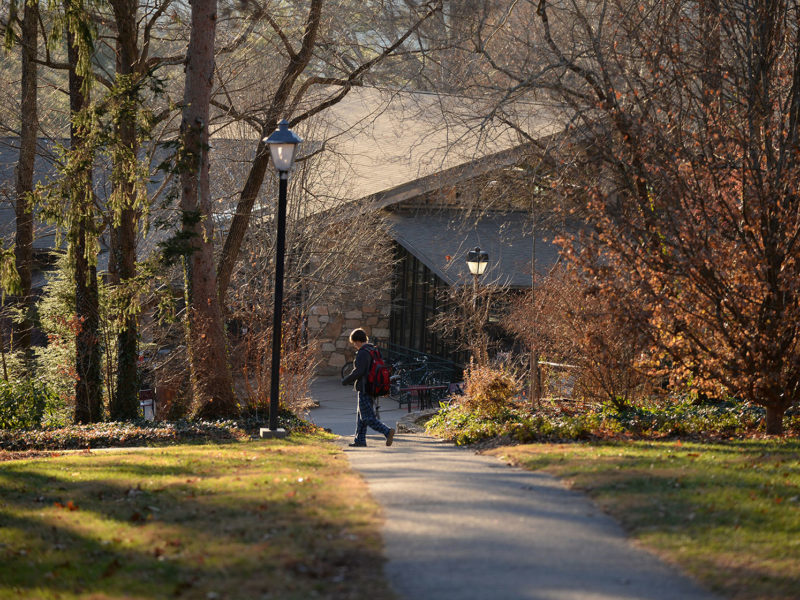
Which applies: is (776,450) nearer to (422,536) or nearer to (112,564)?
(422,536)

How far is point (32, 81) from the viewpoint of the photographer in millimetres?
19797

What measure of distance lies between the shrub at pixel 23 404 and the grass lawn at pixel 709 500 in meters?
9.42

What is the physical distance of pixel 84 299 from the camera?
16547mm

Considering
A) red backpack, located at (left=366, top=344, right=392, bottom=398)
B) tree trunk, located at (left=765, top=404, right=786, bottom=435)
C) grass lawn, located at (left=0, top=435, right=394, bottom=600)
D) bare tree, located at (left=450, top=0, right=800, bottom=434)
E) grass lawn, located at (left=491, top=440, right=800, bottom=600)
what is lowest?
grass lawn, located at (left=0, top=435, right=394, bottom=600)

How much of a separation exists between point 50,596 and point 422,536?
212cm

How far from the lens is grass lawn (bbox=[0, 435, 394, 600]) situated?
16.0 ft

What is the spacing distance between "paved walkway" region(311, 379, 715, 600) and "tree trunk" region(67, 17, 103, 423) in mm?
9516

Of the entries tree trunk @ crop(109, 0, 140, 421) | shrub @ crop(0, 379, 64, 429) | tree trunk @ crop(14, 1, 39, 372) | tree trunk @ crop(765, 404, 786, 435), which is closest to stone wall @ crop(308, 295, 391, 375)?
tree trunk @ crop(14, 1, 39, 372)

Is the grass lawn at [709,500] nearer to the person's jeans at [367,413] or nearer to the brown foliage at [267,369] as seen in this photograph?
the person's jeans at [367,413]

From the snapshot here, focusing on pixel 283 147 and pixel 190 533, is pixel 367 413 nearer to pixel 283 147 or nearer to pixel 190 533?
pixel 283 147

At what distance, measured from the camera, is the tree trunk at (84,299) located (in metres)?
15.5

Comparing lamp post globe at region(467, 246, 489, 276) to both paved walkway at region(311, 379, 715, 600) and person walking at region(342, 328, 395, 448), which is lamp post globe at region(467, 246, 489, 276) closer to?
person walking at region(342, 328, 395, 448)

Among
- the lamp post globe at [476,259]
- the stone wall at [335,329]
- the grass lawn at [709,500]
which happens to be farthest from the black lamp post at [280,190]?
the stone wall at [335,329]

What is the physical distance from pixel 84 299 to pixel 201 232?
11.5 ft
